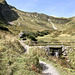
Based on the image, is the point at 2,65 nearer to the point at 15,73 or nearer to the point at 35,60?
the point at 15,73

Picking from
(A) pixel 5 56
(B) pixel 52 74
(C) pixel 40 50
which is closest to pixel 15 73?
(A) pixel 5 56

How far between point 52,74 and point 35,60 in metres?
2.91

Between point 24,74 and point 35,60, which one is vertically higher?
point 35,60

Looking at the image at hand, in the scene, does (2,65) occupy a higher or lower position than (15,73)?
higher

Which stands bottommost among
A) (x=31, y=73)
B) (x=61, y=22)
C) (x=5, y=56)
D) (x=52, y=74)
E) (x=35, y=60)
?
(x=52, y=74)

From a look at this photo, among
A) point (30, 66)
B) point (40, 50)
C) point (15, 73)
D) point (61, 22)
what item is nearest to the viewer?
point (15, 73)

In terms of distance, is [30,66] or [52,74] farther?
[52,74]

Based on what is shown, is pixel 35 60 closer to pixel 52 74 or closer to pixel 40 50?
pixel 52 74

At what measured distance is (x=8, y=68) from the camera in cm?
726

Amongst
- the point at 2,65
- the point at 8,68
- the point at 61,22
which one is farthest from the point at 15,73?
the point at 61,22

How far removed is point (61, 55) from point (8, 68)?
13.3 m

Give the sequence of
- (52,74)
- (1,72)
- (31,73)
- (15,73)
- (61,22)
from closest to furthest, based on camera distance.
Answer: (1,72)
(15,73)
(31,73)
(52,74)
(61,22)

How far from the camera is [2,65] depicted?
7.32 metres

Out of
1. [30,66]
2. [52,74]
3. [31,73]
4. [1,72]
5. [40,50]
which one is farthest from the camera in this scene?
[40,50]
